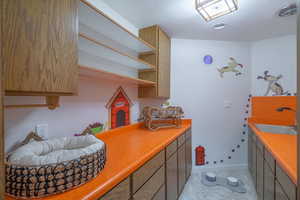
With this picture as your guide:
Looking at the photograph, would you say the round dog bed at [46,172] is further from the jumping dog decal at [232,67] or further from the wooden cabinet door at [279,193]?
the jumping dog decal at [232,67]

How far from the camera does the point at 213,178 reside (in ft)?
6.86

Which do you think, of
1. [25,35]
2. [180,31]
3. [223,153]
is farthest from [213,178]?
[25,35]

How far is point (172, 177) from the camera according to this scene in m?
1.46

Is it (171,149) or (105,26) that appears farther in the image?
(171,149)

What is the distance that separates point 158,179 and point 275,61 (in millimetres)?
2667

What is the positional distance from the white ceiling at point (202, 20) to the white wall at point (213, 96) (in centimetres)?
26

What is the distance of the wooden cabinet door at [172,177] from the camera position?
1.36m

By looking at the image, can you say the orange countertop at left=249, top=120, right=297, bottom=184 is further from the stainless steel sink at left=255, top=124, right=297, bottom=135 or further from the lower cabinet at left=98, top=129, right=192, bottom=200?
the lower cabinet at left=98, top=129, right=192, bottom=200

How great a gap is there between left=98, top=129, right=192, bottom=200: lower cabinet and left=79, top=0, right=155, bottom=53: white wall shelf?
117 centimetres

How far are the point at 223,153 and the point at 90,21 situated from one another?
270cm

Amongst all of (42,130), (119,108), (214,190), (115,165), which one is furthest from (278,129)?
(42,130)

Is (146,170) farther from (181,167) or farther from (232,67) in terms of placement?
(232,67)

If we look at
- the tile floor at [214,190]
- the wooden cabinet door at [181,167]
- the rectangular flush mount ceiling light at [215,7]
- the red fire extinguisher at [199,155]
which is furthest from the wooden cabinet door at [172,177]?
the rectangular flush mount ceiling light at [215,7]

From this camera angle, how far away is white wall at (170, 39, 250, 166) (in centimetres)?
240
